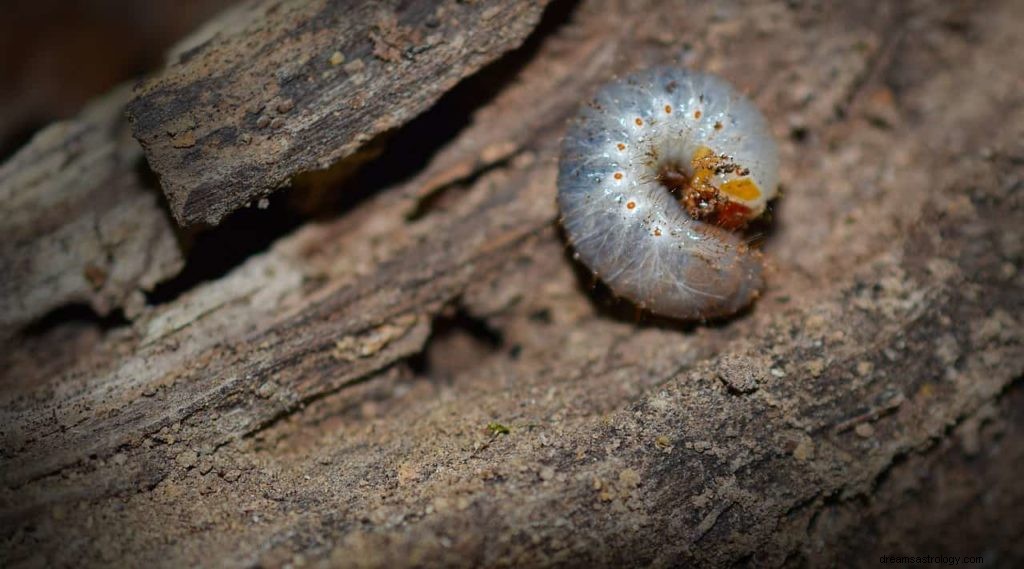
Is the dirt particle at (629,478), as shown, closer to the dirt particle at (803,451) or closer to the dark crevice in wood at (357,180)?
the dirt particle at (803,451)

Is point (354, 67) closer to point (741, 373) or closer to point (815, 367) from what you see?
point (741, 373)

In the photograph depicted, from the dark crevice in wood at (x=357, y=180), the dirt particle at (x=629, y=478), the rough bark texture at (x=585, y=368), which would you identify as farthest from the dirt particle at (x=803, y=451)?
the dark crevice in wood at (x=357, y=180)

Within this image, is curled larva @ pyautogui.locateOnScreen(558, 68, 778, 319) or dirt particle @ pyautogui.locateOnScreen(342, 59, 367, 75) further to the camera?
curled larva @ pyautogui.locateOnScreen(558, 68, 778, 319)

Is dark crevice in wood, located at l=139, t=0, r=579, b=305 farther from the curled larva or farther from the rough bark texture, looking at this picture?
the curled larva

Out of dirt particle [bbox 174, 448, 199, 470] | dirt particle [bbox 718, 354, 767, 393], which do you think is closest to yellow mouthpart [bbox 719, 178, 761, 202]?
dirt particle [bbox 718, 354, 767, 393]

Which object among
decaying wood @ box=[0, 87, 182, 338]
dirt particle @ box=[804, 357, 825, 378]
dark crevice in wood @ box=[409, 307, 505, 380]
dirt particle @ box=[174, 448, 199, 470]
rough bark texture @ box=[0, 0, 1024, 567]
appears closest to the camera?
rough bark texture @ box=[0, 0, 1024, 567]

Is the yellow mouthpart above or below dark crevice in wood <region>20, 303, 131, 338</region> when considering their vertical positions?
below

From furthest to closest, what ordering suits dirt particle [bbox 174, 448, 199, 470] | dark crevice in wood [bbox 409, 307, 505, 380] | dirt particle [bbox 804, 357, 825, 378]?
dark crevice in wood [bbox 409, 307, 505, 380]
dirt particle [bbox 804, 357, 825, 378]
dirt particle [bbox 174, 448, 199, 470]
